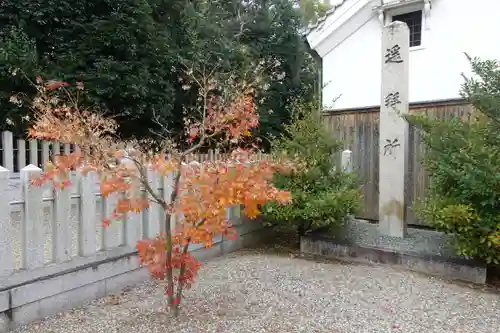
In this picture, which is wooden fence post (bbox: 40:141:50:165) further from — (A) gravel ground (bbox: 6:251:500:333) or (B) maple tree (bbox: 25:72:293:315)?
(A) gravel ground (bbox: 6:251:500:333)

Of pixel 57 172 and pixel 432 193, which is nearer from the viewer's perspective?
pixel 57 172

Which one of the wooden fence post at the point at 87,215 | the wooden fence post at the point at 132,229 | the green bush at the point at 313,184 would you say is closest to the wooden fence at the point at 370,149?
the green bush at the point at 313,184

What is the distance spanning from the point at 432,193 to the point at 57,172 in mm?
3686

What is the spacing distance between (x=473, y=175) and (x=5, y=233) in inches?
156

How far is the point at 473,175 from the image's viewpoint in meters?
3.52

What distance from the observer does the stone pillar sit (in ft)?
16.0

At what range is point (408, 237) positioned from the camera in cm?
494

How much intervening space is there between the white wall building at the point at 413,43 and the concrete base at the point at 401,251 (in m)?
3.06

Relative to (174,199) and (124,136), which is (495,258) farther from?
(124,136)

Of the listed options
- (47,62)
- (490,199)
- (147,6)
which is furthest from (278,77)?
(490,199)

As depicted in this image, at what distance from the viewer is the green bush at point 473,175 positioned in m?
3.49

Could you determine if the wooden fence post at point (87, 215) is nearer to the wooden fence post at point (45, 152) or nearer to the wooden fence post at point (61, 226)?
the wooden fence post at point (61, 226)

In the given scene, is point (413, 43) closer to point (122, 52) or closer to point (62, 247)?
point (122, 52)

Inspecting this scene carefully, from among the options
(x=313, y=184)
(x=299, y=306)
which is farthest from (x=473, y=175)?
(x=299, y=306)
